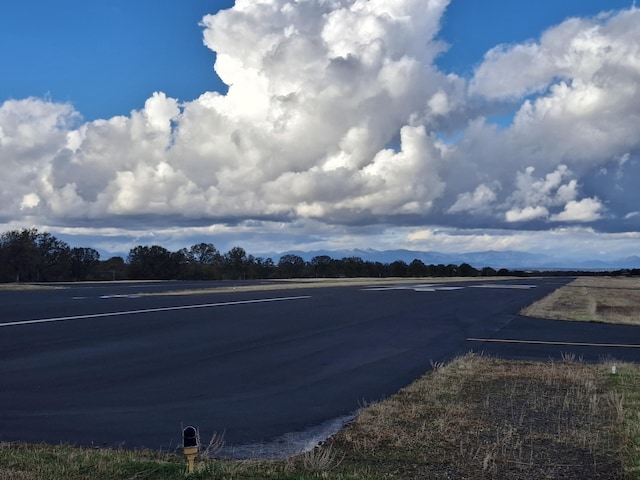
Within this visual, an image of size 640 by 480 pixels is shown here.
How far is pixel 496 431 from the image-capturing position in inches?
310

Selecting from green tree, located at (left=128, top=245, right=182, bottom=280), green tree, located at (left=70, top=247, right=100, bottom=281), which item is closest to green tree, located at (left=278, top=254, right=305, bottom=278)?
green tree, located at (left=128, top=245, right=182, bottom=280)

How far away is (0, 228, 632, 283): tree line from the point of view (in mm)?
75188

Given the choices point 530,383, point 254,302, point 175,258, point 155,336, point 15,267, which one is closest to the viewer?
point 530,383

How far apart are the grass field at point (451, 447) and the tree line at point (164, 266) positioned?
71.0 m

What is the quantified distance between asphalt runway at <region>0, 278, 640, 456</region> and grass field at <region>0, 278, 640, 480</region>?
79 cm

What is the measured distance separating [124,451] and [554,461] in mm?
4502

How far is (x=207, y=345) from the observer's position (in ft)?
52.7

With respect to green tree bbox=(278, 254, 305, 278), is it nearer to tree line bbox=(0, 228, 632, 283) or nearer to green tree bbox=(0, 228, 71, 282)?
tree line bbox=(0, 228, 632, 283)

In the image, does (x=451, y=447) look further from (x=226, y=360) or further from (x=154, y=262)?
(x=154, y=262)

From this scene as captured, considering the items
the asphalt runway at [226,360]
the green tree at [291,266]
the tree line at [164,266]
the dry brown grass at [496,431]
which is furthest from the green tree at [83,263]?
the dry brown grass at [496,431]

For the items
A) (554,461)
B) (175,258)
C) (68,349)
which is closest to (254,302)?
(68,349)

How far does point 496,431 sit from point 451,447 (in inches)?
37.7

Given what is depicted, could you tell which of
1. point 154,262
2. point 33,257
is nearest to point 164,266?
point 154,262

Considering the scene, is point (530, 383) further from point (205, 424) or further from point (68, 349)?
point (68, 349)
